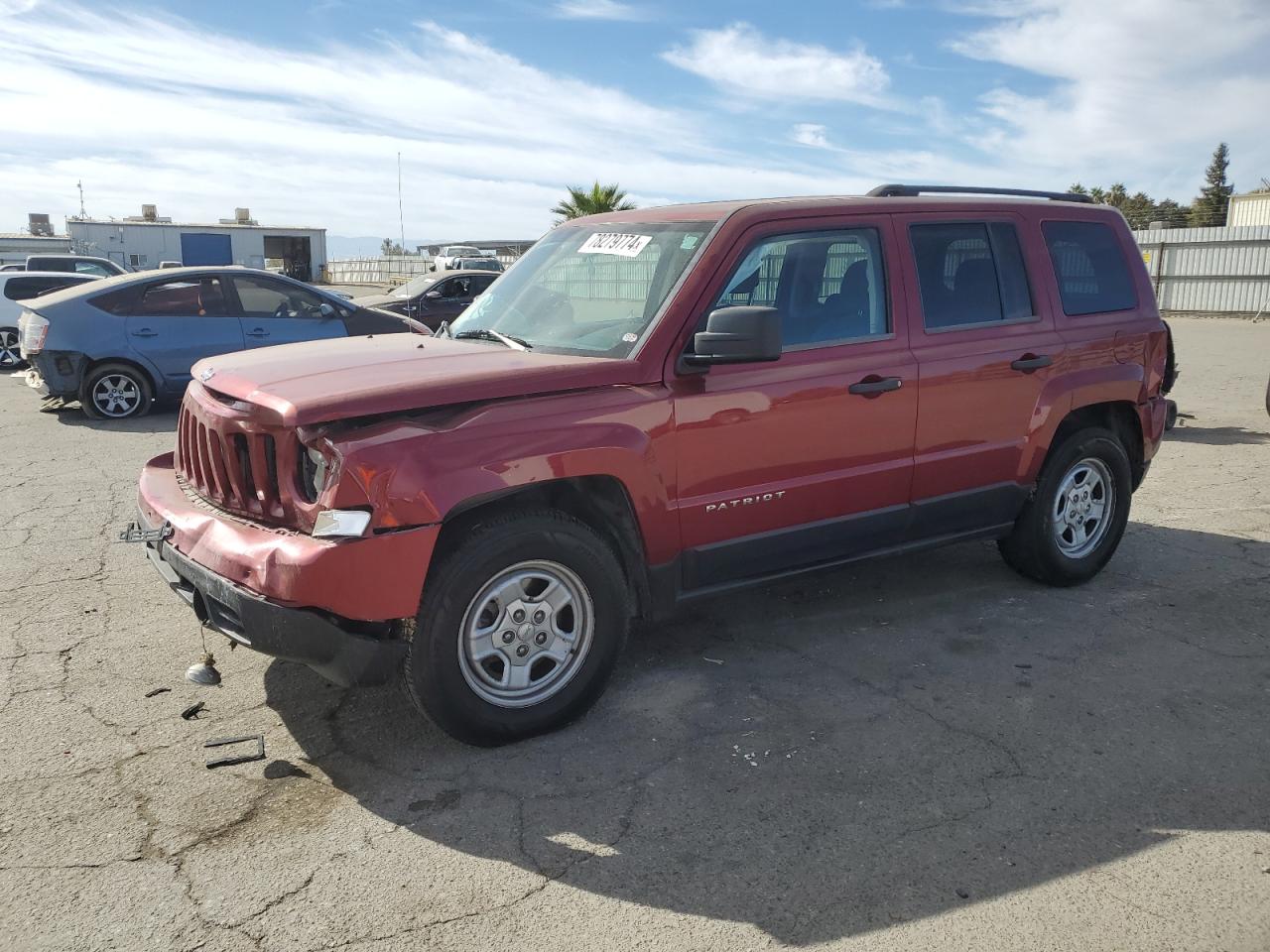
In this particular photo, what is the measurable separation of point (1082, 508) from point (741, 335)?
9.04 ft

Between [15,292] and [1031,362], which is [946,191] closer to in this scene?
[1031,362]

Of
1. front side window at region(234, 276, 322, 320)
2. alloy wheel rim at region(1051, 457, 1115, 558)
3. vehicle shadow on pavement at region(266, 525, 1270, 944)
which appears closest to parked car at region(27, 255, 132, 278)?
front side window at region(234, 276, 322, 320)

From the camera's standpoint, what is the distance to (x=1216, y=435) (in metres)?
10.0

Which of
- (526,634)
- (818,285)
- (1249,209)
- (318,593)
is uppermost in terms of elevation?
(1249,209)

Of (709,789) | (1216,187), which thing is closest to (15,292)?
(709,789)

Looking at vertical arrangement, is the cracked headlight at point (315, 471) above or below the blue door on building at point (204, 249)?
below

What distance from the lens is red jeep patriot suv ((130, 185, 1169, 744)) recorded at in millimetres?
3398

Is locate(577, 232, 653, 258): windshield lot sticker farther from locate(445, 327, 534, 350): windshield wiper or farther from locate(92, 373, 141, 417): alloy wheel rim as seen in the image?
locate(92, 373, 141, 417): alloy wheel rim

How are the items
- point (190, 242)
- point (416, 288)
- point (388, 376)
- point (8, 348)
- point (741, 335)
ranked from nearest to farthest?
point (388, 376) < point (741, 335) < point (8, 348) < point (416, 288) < point (190, 242)

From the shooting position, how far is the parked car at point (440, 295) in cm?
1686

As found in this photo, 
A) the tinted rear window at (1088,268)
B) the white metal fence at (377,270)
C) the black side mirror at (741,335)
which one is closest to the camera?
the black side mirror at (741,335)

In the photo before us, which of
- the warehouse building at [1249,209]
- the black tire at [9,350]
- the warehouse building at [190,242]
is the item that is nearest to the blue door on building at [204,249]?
the warehouse building at [190,242]

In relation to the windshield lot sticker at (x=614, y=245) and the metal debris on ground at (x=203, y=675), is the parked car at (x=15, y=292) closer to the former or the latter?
the windshield lot sticker at (x=614, y=245)

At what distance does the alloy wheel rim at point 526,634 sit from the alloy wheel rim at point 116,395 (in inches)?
345
